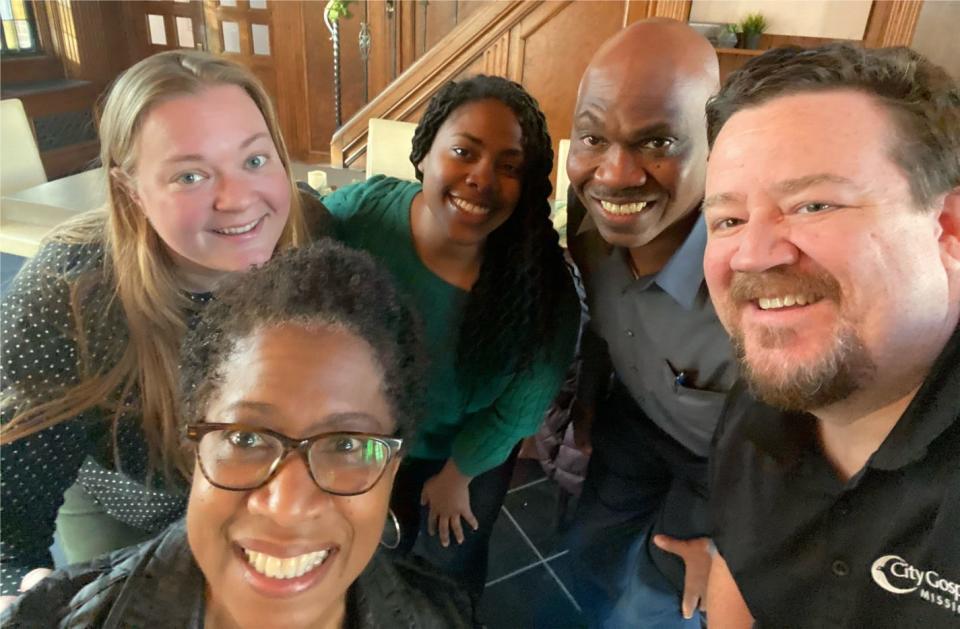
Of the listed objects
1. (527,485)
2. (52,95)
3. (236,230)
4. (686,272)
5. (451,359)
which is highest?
(236,230)

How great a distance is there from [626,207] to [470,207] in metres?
0.34

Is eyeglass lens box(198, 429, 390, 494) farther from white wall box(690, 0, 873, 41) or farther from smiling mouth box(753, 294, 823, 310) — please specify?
white wall box(690, 0, 873, 41)

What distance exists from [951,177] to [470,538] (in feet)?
4.21

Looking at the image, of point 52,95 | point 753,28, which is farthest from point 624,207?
point 52,95

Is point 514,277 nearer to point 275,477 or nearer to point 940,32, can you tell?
point 275,477

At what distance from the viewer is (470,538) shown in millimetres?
1647

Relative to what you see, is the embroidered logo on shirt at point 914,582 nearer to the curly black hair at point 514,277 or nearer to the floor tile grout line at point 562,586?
the curly black hair at point 514,277

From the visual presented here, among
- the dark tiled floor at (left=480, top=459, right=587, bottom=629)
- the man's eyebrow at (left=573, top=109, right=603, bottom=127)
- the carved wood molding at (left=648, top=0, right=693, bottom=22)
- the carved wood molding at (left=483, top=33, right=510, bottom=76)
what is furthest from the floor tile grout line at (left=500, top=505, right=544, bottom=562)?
the carved wood molding at (left=648, top=0, right=693, bottom=22)

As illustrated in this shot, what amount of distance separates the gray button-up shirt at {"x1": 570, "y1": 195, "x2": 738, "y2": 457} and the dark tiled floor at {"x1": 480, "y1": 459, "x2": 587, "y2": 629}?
2.70 ft

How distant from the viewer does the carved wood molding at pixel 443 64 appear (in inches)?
147

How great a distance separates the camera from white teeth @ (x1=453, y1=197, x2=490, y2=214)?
1.35 meters

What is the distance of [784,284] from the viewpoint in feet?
2.80

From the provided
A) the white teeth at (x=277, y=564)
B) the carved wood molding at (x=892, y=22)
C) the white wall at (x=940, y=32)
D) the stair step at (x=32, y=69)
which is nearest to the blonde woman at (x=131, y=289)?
the white teeth at (x=277, y=564)

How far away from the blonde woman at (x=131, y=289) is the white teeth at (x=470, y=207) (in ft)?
1.25
